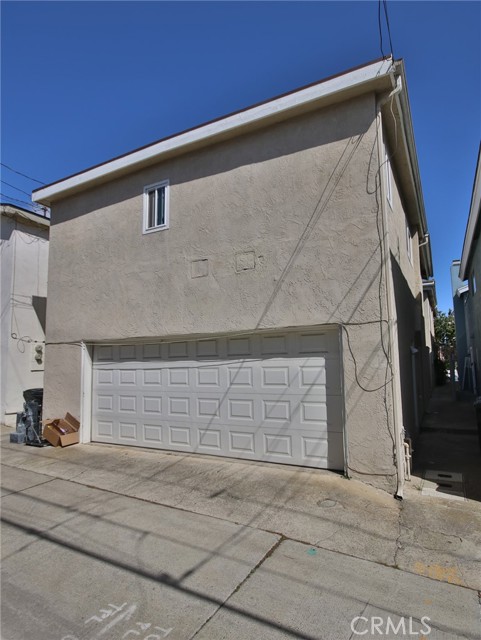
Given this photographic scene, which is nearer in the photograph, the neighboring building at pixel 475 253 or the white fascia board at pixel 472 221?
the white fascia board at pixel 472 221

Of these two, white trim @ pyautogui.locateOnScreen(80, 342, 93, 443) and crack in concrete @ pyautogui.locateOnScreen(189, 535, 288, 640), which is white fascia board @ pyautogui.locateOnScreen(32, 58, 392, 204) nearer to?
white trim @ pyautogui.locateOnScreen(80, 342, 93, 443)

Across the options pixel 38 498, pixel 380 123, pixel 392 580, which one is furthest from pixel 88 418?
pixel 380 123

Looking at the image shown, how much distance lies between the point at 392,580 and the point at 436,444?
5607 mm

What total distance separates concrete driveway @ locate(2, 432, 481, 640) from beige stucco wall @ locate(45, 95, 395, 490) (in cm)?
130

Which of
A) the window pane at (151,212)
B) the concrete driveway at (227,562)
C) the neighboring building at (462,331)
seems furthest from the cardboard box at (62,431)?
the neighboring building at (462,331)

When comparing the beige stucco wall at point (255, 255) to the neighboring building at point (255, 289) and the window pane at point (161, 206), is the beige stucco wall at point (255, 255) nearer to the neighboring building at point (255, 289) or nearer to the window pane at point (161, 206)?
the neighboring building at point (255, 289)

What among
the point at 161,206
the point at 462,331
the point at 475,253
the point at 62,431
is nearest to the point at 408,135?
the point at 161,206

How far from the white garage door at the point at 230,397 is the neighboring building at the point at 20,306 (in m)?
4.30

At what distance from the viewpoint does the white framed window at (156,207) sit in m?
8.10

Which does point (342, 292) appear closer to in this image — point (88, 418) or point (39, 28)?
point (88, 418)

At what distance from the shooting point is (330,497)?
5258 millimetres

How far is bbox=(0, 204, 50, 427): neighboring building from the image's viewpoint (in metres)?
11.6

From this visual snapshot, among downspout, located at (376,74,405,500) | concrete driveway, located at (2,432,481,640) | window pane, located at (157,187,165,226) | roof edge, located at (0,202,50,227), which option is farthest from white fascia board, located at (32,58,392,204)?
Answer: concrete driveway, located at (2,432,481,640)

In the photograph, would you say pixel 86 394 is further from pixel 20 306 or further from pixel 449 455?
pixel 449 455
